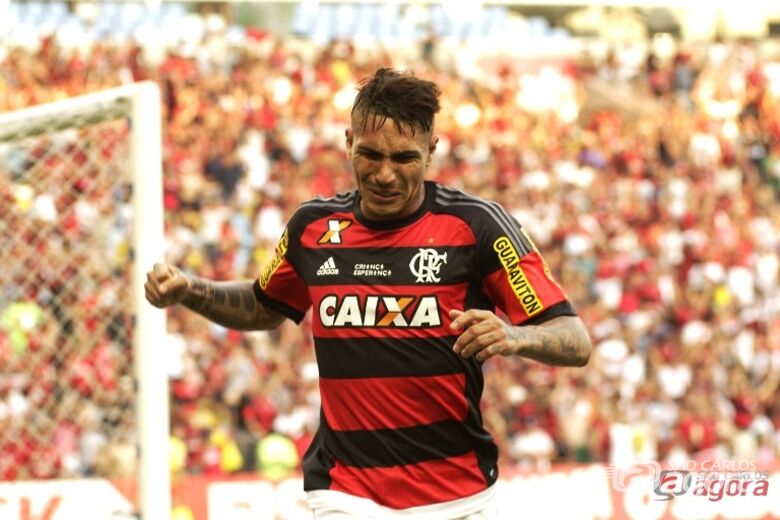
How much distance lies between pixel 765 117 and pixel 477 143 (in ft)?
15.0

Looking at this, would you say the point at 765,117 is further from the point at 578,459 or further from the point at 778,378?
the point at 578,459

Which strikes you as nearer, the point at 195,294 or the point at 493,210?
the point at 493,210

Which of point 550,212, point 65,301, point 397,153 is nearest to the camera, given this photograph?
point 397,153

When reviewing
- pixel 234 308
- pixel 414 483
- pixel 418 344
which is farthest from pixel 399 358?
pixel 234 308

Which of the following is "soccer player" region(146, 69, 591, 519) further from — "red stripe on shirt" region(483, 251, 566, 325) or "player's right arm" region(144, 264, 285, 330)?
"player's right arm" region(144, 264, 285, 330)

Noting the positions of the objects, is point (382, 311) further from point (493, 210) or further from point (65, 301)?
point (65, 301)

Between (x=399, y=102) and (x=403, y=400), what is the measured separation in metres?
0.88

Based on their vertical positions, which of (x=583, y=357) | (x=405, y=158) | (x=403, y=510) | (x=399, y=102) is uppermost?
(x=399, y=102)

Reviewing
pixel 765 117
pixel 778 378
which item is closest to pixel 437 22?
pixel 765 117

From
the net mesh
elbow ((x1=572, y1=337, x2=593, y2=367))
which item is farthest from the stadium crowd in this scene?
elbow ((x1=572, y1=337, x2=593, y2=367))

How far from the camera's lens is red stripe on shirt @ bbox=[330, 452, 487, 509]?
436cm

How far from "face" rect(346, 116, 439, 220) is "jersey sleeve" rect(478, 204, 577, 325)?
259mm

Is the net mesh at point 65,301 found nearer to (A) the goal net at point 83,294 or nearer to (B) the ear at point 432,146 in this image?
(A) the goal net at point 83,294

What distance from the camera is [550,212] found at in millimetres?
18000
